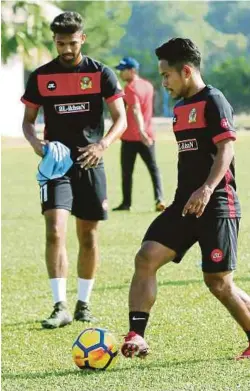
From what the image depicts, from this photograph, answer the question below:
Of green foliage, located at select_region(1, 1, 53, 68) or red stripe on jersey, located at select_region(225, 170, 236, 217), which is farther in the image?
green foliage, located at select_region(1, 1, 53, 68)

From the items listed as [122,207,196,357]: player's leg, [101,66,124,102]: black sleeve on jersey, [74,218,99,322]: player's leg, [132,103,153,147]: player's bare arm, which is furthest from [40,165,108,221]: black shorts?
[132,103,153,147]: player's bare arm

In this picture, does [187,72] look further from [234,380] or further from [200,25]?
[200,25]

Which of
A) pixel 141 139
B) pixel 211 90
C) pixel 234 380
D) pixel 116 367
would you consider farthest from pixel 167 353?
pixel 141 139

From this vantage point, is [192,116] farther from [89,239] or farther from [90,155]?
[89,239]

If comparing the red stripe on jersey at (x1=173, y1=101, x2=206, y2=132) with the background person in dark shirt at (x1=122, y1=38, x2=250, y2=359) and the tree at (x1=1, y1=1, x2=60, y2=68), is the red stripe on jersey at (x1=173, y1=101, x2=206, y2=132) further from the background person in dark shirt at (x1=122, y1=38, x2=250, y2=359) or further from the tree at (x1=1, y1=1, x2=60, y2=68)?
the tree at (x1=1, y1=1, x2=60, y2=68)

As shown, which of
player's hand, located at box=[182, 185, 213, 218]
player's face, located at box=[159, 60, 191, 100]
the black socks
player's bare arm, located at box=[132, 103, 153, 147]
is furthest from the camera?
player's bare arm, located at box=[132, 103, 153, 147]

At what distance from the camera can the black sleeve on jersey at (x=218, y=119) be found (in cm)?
680

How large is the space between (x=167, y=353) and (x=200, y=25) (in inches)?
4423

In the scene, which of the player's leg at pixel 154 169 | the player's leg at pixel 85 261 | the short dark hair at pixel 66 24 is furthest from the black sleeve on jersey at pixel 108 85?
the player's leg at pixel 154 169

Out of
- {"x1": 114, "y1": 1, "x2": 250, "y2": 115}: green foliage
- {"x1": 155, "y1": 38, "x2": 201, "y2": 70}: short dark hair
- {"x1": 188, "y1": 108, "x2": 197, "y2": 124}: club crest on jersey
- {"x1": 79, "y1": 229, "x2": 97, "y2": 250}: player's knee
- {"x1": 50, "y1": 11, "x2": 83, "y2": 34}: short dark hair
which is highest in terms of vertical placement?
{"x1": 114, "y1": 1, "x2": 250, "y2": 115}: green foliage

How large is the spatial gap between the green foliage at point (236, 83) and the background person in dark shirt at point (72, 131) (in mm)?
61130

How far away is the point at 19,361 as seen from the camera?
24.1 feet

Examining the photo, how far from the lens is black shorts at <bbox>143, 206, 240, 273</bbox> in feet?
22.7

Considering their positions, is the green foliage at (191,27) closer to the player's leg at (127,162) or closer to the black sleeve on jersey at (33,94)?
→ the player's leg at (127,162)
